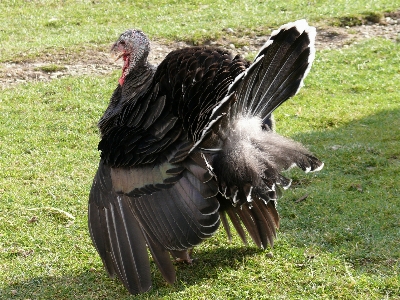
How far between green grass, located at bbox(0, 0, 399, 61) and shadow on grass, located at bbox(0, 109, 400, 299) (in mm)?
5699

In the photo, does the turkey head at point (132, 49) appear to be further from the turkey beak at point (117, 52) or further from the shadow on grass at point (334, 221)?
the shadow on grass at point (334, 221)

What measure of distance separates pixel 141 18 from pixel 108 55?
286 cm

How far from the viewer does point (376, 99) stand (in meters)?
11.4

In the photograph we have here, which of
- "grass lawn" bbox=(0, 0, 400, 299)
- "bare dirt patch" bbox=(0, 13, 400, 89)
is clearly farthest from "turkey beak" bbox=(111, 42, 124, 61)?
"bare dirt patch" bbox=(0, 13, 400, 89)

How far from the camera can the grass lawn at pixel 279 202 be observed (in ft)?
19.4

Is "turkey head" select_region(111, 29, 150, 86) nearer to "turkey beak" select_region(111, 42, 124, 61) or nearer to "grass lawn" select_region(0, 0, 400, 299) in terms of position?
"turkey beak" select_region(111, 42, 124, 61)

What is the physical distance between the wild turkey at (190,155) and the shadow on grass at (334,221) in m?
0.33

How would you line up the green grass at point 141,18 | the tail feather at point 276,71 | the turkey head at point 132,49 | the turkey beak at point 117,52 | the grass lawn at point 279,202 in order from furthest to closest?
the green grass at point 141,18, the turkey beak at point 117,52, the turkey head at point 132,49, the grass lawn at point 279,202, the tail feather at point 276,71

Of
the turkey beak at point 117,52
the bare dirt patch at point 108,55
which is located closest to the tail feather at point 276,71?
the turkey beak at point 117,52

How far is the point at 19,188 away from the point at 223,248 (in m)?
2.95

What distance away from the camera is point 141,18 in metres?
15.7

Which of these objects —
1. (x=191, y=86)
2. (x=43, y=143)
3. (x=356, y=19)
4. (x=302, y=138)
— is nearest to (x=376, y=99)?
(x=302, y=138)

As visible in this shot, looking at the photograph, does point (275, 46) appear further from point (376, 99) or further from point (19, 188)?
point (376, 99)

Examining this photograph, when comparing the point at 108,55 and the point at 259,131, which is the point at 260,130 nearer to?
the point at 259,131
